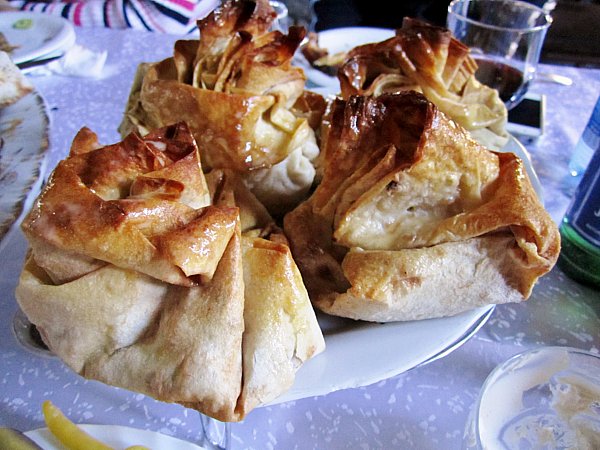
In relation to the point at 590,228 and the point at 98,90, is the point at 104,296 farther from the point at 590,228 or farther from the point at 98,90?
the point at 98,90

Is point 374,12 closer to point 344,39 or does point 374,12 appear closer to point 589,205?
point 344,39

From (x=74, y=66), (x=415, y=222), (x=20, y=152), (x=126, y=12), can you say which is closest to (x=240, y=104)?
(x=415, y=222)

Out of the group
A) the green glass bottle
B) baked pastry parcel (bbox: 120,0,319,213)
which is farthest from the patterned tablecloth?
baked pastry parcel (bbox: 120,0,319,213)

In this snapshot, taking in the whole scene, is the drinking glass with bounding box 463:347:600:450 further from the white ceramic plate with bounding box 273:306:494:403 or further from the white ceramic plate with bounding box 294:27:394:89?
the white ceramic plate with bounding box 294:27:394:89

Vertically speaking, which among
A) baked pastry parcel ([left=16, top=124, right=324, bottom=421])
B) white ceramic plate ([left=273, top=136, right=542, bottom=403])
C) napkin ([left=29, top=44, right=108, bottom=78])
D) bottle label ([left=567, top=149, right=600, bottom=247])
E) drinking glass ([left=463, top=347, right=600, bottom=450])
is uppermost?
baked pastry parcel ([left=16, top=124, right=324, bottom=421])

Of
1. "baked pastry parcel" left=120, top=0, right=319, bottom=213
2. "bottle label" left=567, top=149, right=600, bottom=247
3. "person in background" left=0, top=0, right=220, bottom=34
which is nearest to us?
"baked pastry parcel" left=120, top=0, right=319, bottom=213

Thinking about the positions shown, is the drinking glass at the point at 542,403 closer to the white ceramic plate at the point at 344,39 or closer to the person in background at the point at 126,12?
the white ceramic plate at the point at 344,39

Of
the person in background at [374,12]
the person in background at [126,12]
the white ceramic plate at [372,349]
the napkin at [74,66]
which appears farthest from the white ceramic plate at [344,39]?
the person in background at [374,12]
